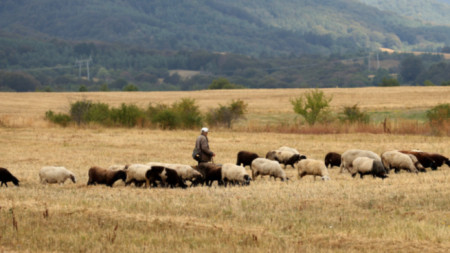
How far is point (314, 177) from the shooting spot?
70.5 feet

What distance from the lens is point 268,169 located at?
70.3ft

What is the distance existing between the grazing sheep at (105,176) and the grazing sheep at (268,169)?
4.23 meters

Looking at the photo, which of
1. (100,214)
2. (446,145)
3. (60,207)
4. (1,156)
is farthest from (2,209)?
(446,145)

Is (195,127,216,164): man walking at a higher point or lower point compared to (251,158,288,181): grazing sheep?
higher

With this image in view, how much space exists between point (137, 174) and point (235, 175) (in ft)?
9.39

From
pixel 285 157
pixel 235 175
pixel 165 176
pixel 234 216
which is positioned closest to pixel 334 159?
pixel 285 157

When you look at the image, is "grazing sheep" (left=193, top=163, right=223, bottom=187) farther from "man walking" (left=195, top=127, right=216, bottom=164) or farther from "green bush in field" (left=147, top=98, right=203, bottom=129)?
"green bush in field" (left=147, top=98, right=203, bottom=129)

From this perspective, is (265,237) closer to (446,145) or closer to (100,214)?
(100,214)

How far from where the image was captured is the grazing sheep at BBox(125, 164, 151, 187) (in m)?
19.7

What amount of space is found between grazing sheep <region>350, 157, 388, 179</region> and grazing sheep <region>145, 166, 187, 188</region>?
571 cm

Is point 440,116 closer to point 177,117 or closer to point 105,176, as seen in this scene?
point 177,117

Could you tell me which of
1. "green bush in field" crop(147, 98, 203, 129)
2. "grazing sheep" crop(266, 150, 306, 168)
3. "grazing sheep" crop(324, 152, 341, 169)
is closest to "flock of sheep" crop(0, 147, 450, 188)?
"grazing sheep" crop(324, 152, 341, 169)

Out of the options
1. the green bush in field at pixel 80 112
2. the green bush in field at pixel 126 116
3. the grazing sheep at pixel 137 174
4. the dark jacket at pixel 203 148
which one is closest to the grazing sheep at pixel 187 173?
the grazing sheep at pixel 137 174

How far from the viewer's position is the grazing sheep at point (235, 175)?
65.5ft
